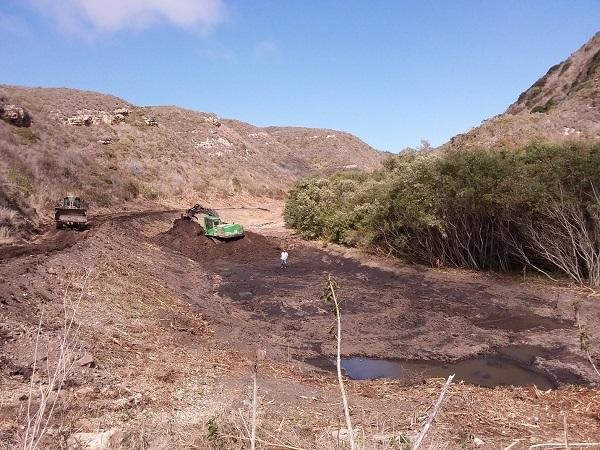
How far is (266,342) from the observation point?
47.4ft

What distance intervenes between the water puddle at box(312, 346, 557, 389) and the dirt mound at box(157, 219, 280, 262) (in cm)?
1555

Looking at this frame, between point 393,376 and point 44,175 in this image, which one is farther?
point 44,175

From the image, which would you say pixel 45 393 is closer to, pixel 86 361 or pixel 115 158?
pixel 86 361

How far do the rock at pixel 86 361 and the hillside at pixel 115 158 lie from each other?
15687 millimetres

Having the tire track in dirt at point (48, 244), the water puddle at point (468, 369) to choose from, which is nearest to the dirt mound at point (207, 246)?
the tire track in dirt at point (48, 244)

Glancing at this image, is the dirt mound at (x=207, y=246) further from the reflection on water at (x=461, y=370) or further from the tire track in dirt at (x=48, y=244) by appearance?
the reflection on water at (x=461, y=370)

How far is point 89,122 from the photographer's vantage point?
61.2 meters

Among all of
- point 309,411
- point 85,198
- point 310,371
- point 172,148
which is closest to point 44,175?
point 85,198

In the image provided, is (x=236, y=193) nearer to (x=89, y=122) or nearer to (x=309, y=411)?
(x=89, y=122)

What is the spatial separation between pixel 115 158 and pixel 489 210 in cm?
4474

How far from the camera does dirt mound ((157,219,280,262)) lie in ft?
94.3

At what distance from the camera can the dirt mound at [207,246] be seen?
2875 cm

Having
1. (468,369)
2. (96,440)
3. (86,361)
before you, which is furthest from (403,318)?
(96,440)

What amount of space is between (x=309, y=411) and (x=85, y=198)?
36.2m
